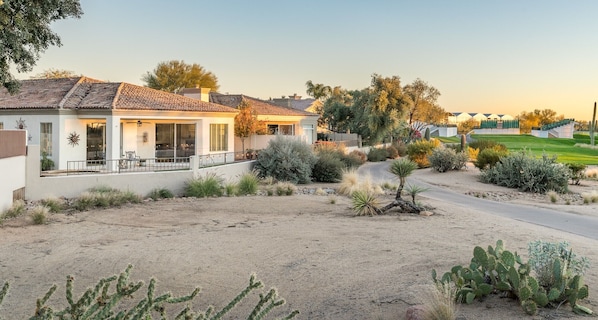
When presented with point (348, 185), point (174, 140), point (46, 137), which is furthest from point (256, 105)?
point (348, 185)

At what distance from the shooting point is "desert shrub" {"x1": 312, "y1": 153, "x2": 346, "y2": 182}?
98.6 ft

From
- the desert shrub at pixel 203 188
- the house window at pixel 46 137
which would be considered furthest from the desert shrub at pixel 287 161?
the house window at pixel 46 137

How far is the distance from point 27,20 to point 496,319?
44.3ft

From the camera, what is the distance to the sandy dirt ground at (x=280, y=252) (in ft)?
26.8

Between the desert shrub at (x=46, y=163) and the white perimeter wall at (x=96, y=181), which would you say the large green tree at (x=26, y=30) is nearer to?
the white perimeter wall at (x=96, y=181)

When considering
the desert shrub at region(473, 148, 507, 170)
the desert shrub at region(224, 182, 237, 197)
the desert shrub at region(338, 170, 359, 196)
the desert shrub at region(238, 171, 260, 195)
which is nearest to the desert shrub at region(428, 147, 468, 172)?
the desert shrub at region(473, 148, 507, 170)

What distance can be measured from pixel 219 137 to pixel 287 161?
6.60m

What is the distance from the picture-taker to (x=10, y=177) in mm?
18719

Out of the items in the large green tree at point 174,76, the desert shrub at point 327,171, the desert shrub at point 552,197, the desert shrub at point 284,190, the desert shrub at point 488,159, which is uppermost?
the large green tree at point 174,76

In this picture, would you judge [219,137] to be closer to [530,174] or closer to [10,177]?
[10,177]

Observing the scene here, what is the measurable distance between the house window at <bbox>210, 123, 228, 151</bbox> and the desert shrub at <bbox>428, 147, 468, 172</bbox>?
1303 cm

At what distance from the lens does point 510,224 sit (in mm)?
14672

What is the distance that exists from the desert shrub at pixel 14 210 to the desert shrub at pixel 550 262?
15.6 metres

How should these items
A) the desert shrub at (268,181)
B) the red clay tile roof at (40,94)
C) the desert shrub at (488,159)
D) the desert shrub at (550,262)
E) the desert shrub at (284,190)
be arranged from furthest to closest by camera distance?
the desert shrub at (488,159) → the red clay tile roof at (40,94) → the desert shrub at (268,181) → the desert shrub at (284,190) → the desert shrub at (550,262)
